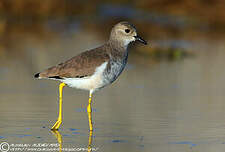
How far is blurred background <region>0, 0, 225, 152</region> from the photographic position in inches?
310

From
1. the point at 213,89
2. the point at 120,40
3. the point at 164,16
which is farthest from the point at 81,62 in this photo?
the point at 164,16

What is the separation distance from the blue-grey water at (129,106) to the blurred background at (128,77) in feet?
0.04

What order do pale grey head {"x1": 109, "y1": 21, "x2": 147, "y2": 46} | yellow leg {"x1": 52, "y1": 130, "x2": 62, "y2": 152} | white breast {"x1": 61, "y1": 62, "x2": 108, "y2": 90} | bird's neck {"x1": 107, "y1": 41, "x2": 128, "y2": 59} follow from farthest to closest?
pale grey head {"x1": 109, "y1": 21, "x2": 147, "y2": 46}, bird's neck {"x1": 107, "y1": 41, "x2": 128, "y2": 59}, white breast {"x1": 61, "y1": 62, "x2": 108, "y2": 90}, yellow leg {"x1": 52, "y1": 130, "x2": 62, "y2": 152}

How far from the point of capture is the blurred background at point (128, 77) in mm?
7875

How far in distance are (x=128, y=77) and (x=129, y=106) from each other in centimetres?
274

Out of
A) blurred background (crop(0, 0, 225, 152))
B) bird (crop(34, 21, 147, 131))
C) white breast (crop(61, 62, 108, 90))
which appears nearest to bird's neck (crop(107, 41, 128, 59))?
bird (crop(34, 21, 147, 131))

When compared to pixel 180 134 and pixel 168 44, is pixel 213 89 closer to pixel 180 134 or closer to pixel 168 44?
pixel 180 134

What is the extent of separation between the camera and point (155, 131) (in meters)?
8.02

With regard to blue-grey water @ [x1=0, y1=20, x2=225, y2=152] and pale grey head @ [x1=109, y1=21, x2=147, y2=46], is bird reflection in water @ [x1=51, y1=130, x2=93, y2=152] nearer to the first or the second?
blue-grey water @ [x1=0, y1=20, x2=225, y2=152]

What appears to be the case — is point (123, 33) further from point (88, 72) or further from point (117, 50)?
point (88, 72)

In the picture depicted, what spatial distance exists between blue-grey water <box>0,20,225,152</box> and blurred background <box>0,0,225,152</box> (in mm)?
13

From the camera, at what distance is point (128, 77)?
12.3 metres

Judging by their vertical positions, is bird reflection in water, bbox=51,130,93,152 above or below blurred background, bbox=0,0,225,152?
below

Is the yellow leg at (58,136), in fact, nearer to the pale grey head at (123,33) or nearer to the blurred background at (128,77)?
the blurred background at (128,77)
